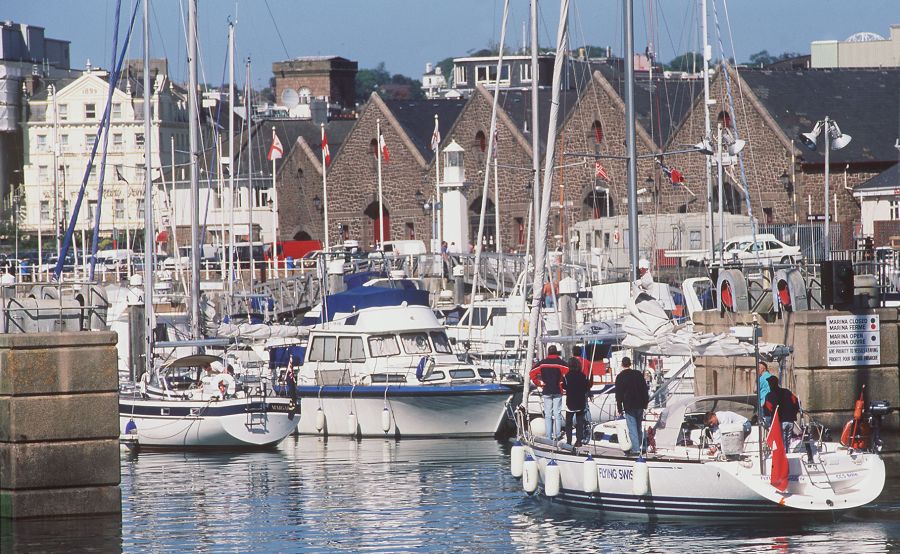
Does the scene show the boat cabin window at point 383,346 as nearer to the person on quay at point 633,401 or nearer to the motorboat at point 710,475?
the motorboat at point 710,475

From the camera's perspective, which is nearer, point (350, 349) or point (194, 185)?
point (350, 349)

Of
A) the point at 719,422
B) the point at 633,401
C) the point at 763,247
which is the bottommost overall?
the point at 719,422

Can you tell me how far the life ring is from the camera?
108ft

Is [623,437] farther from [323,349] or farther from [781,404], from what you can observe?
[323,349]

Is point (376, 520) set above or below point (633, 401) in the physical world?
below

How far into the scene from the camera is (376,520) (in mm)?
22484

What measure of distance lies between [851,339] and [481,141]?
44090 mm

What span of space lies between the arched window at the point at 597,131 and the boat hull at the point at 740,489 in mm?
41765

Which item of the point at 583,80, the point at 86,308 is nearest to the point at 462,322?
the point at 86,308

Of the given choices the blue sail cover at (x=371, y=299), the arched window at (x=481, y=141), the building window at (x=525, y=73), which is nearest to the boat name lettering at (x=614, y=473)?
the blue sail cover at (x=371, y=299)

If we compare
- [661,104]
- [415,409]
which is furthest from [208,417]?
[661,104]

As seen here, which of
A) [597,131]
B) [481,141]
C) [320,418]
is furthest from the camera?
[481,141]

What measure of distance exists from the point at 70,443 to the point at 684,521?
8.01m

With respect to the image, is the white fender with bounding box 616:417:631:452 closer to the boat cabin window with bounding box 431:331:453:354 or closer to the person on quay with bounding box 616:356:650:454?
the person on quay with bounding box 616:356:650:454
